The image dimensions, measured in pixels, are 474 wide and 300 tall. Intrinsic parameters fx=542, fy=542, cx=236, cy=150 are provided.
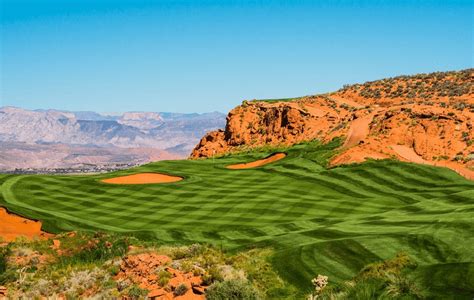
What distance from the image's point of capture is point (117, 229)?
98.5ft

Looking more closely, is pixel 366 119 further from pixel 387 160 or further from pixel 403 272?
pixel 403 272

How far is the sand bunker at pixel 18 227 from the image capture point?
3114 centimetres

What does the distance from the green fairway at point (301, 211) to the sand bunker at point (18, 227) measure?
67cm

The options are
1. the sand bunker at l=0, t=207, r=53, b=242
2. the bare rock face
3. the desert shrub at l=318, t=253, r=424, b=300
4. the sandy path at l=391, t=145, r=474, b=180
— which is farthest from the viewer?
the bare rock face

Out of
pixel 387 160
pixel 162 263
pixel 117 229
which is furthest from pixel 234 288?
pixel 387 160

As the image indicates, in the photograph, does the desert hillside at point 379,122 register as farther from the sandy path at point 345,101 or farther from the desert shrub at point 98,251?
the desert shrub at point 98,251

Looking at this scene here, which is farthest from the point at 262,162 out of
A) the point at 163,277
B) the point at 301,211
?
the point at 163,277

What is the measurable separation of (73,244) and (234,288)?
13.0 metres

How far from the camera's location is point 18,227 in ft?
110

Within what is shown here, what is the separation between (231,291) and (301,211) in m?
17.0

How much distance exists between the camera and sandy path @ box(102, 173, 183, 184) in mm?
48250

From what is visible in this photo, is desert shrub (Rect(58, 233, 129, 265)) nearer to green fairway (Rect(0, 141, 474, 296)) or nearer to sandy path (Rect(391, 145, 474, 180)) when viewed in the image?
green fairway (Rect(0, 141, 474, 296))

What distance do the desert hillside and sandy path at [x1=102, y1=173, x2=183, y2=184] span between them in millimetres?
14703

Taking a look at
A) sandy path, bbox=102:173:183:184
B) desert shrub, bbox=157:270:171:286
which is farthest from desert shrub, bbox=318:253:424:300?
sandy path, bbox=102:173:183:184
